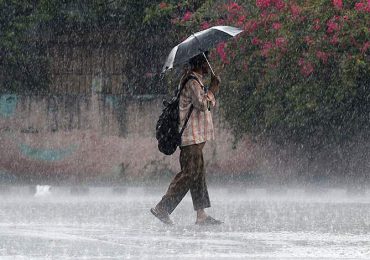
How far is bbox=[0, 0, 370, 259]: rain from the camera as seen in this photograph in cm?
2280

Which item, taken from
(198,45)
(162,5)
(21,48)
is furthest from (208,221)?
(21,48)

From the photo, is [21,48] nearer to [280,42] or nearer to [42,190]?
[42,190]

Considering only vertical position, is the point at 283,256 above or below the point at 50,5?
below

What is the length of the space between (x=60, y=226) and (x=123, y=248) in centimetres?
316

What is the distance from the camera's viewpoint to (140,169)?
2662cm

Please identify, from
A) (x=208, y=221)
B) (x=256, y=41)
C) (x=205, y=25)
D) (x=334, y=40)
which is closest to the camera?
(x=208, y=221)

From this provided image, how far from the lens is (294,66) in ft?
80.1

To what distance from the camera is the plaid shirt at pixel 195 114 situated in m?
15.5

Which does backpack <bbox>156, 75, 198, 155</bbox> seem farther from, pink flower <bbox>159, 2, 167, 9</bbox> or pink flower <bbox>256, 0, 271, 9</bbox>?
pink flower <bbox>159, 2, 167, 9</bbox>

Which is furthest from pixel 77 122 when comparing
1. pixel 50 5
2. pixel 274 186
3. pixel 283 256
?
pixel 283 256

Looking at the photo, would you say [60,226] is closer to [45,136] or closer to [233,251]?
[233,251]

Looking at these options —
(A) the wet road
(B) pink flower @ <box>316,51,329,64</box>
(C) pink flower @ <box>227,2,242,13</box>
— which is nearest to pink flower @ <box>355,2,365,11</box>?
(B) pink flower @ <box>316,51,329,64</box>

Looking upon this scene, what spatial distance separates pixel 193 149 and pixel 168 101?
634cm

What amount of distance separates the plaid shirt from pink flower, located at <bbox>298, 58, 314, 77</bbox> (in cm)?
818
